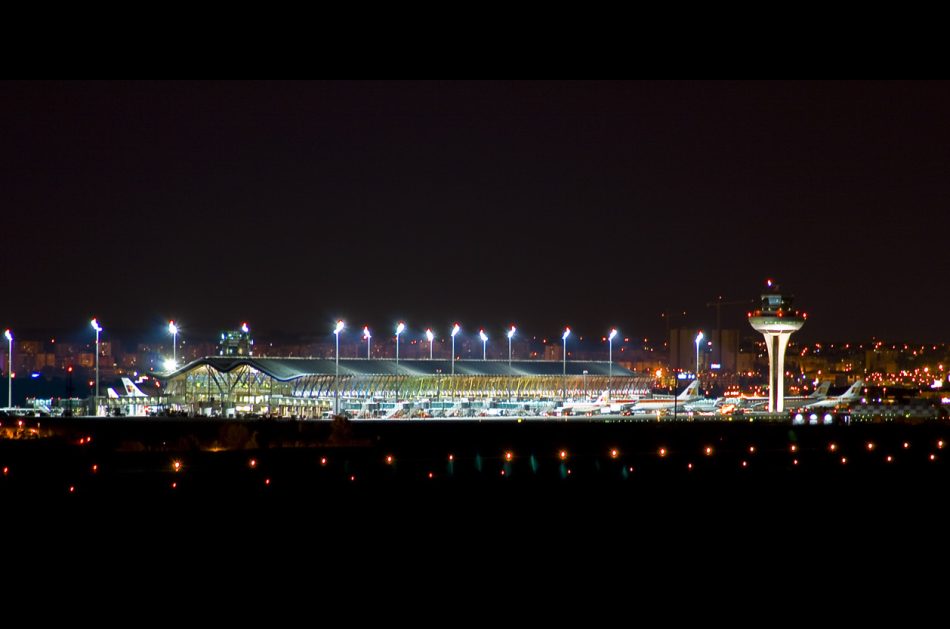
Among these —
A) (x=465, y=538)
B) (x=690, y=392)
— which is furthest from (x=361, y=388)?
(x=465, y=538)

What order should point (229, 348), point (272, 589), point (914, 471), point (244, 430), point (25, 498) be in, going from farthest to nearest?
point (229, 348) → point (244, 430) → point (914, 471) → point (25, 498) → point (272, 589)

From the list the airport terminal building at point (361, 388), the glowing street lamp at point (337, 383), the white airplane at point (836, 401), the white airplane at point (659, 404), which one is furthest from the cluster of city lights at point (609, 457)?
the white airplane at point (836, 401)

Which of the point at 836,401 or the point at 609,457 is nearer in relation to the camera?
the point at 609,457

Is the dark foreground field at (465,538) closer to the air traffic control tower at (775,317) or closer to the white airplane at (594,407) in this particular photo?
the white airplane at (594,407)

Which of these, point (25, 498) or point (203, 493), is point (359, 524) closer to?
point (203, 493)

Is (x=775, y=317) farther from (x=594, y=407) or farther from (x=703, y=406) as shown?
(x=594, y=407)

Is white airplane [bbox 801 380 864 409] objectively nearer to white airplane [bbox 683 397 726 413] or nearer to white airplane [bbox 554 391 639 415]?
white airplane [bbox 683 397 726 413]

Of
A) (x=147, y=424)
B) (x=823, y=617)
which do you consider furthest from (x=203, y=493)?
(x=147, y=424)
